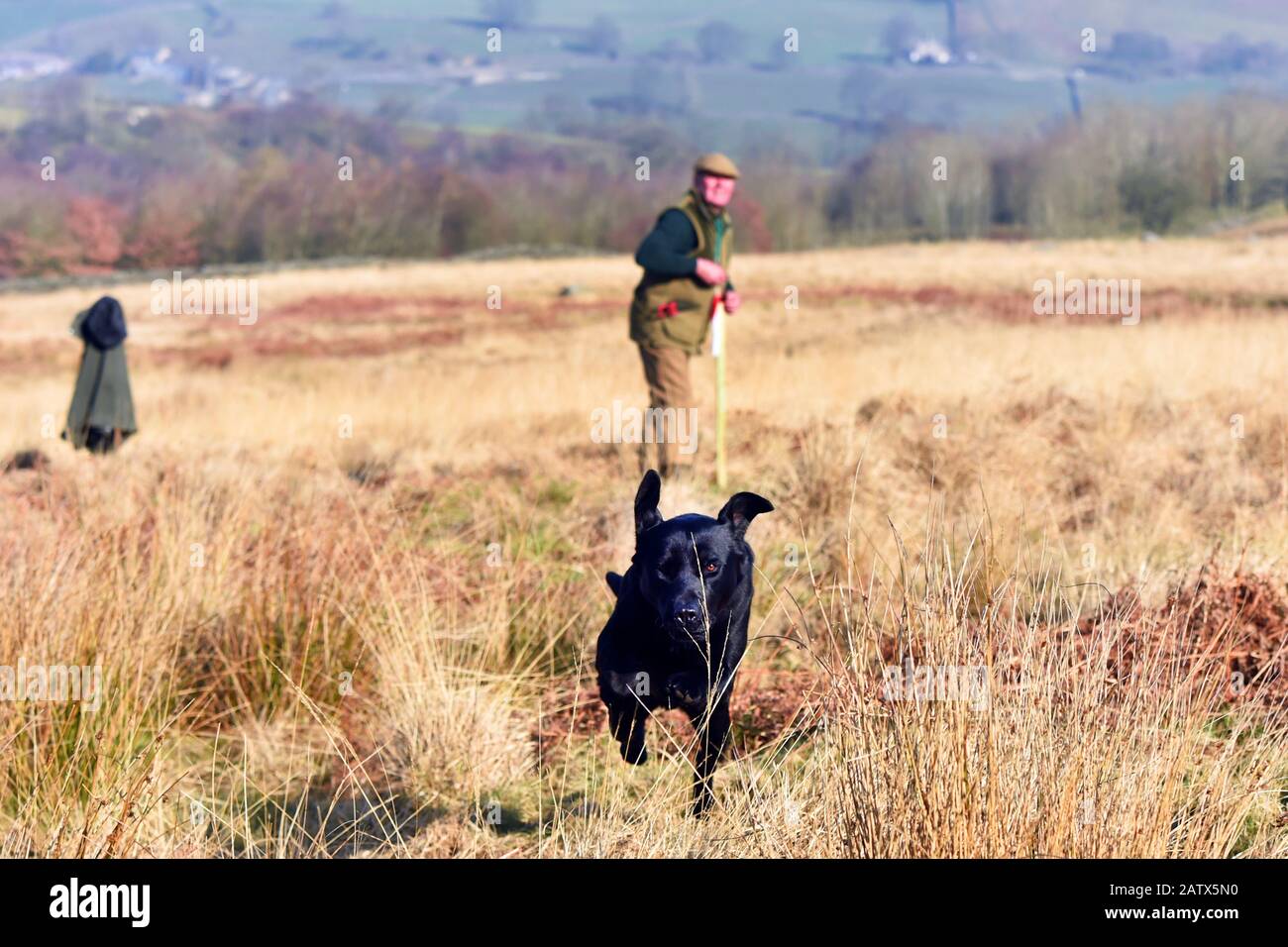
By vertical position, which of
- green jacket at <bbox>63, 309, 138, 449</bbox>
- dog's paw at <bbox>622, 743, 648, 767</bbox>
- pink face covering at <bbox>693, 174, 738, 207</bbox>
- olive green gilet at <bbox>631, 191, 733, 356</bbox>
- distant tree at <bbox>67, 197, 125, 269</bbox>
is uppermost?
distant tree at <bbox>67, 197, 125, 269</bbox>

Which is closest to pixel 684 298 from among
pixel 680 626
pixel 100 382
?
pixel 100 382

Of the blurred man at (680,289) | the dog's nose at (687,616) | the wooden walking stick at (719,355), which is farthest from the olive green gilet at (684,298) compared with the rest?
the dog's nose at (687,616)

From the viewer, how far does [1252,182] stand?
85875mm

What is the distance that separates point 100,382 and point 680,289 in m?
4.62

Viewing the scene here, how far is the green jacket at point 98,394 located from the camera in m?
10.6

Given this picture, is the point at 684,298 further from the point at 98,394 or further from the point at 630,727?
the point at 630,727

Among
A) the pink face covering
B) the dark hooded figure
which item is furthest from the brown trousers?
the dark hooded figure

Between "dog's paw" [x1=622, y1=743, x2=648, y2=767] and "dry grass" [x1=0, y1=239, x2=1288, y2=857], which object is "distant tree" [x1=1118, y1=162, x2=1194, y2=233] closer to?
"dry grass" [x1=0, y1=239, x2=1288, y2=857]

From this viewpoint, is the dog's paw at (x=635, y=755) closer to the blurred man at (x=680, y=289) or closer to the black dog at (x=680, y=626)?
the black dog at (x=680, y=626)

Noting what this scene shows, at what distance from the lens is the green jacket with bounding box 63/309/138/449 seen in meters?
10.6

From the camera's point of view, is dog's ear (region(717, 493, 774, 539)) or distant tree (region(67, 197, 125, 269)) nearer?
dog's ear (region(717, 493, 774, 539))

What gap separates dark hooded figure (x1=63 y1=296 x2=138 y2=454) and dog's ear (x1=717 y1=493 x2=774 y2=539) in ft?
26.0

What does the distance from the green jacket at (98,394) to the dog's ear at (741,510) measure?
7.97 meters
